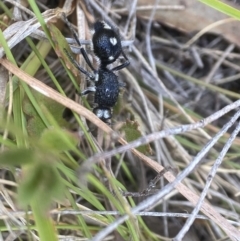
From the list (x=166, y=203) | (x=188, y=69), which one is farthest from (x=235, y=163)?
(x=188, y=69)

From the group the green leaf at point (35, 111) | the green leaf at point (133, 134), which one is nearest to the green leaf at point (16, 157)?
the green leaf at point (35, 111)

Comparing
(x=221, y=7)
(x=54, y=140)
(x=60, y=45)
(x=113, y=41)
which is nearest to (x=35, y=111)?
(x=60, y=45)

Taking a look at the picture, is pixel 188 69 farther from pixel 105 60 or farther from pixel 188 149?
pixel 105 60

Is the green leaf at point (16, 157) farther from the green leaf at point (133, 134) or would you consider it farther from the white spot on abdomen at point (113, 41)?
the white spot on abdomen at point (113, 41)

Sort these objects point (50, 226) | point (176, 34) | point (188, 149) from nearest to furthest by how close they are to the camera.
A: point (50, 226) → point (188, 149) → point (176, 34)

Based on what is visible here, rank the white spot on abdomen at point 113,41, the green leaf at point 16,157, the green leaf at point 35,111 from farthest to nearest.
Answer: the white spot on abdomen at point 113,41 < the green leaf at point 35,111 < the green leaf at point 16,157

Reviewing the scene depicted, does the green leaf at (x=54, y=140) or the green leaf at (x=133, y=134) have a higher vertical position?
the green leaf at (x=54, y=140)

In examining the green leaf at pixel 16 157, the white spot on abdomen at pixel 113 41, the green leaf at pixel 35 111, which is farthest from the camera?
the white spot on abdomen at pixel 113 41

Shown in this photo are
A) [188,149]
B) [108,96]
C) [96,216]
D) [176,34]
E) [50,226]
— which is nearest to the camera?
[50,226]
